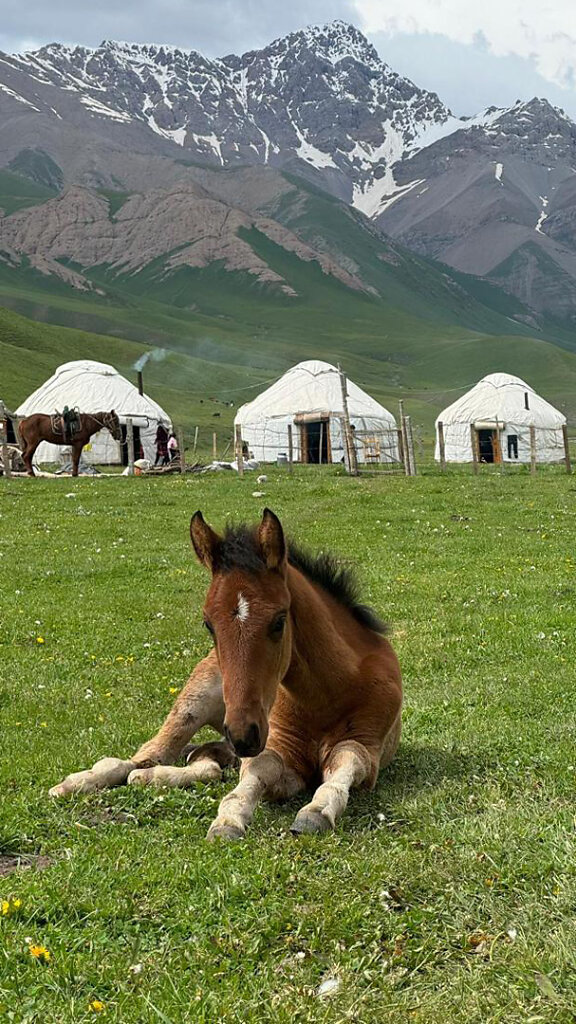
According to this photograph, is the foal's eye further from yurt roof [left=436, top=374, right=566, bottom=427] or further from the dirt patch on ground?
yurt roof [left=436, top=374, right=566, bottom=427]

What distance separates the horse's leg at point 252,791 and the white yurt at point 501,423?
159 feet

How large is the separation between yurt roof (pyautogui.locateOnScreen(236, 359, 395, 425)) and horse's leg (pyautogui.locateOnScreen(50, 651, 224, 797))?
46.8 m

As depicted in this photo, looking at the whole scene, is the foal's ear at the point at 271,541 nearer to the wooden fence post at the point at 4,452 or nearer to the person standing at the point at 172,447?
the wooden fence post at the point at 4,452

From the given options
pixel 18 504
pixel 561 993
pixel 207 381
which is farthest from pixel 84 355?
pixel 561 993

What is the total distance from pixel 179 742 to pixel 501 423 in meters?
49.6

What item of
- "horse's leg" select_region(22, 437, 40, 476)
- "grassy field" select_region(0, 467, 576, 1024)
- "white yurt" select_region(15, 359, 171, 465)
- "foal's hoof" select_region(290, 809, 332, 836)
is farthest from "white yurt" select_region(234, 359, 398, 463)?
"foal's hoof" select_region(290, 809, 332, 836)

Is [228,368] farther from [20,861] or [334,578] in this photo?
[20,861]

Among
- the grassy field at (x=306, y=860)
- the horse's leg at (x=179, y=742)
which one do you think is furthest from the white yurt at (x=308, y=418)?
the horse's leg at (x=179, y=742)

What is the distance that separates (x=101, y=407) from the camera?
4894 cm

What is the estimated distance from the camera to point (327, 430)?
52688 mm

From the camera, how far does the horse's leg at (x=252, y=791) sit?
4.68 metres

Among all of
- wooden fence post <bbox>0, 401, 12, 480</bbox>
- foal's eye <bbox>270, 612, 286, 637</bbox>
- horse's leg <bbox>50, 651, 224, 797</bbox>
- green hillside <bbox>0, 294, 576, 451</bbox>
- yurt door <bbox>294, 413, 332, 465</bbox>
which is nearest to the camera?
foal's eye <bbox>270, 612, 286, 637</bbox>

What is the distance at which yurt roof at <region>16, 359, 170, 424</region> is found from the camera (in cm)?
4928

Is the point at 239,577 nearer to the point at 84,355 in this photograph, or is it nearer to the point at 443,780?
the point at 443,780
